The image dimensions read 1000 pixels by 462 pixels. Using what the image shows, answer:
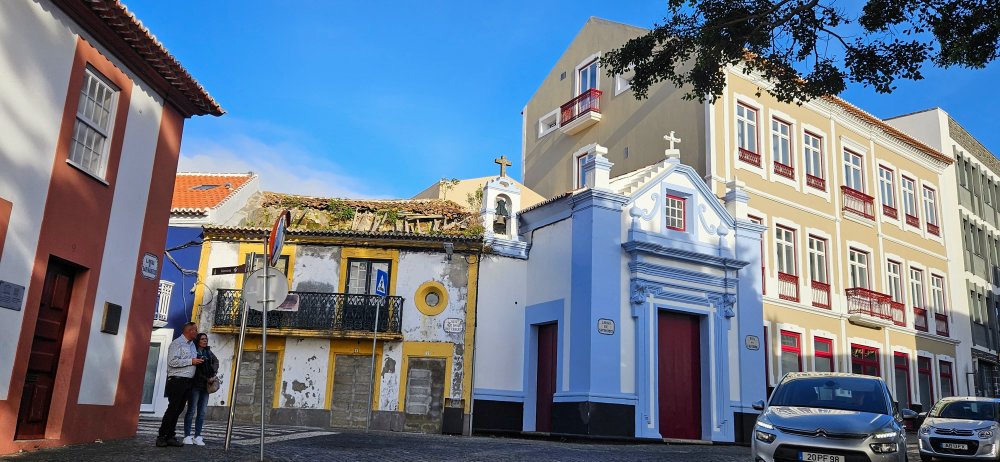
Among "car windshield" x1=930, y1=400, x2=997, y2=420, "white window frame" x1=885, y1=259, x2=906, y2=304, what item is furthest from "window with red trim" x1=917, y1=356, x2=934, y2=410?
"car windshield" x1=930, y1=400, x2=997, y2=420

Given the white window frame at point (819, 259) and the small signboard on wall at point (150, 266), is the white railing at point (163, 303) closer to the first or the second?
the small signboard on wall at point (150, 266)

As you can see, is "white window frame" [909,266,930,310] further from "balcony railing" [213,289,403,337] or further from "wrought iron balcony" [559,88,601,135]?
"balcony railing" [213,289,403,337]

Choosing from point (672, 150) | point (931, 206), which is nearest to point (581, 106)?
point (672, 150)

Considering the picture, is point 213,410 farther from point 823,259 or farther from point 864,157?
point 864,157

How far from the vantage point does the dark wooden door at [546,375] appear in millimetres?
20750

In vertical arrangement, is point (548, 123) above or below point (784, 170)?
above

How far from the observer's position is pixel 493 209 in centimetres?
2273

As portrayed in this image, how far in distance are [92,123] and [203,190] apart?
47.4 feet

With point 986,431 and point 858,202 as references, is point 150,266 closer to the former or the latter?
point 986,431

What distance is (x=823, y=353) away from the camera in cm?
2519

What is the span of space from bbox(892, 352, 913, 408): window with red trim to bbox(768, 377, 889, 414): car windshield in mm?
18172

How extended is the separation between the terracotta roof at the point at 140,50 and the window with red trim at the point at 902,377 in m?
23.5

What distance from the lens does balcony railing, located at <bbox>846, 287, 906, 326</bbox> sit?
26.3 meters

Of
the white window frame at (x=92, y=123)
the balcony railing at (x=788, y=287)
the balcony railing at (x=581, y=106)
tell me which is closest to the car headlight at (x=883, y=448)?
the white window frame at (x=92, y=123)
